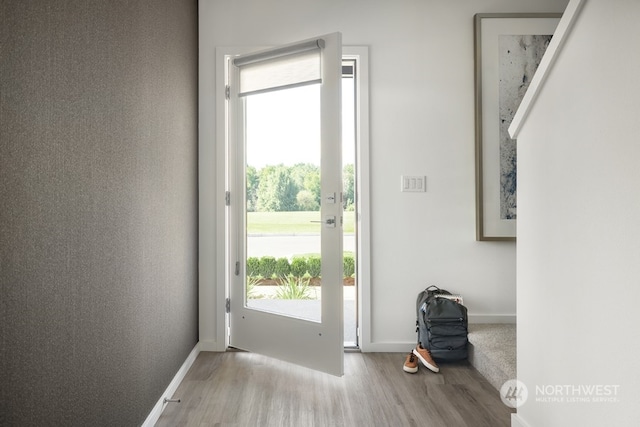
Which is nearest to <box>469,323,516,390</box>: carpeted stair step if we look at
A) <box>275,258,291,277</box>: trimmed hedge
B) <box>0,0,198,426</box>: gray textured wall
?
<box>275,258,291,277</box>: trimmed hedge

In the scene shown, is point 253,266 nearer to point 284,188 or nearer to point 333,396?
point 284,188

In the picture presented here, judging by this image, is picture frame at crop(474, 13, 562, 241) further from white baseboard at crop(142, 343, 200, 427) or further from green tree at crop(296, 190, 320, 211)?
white baseboard at crop(142, 343, 200, 427)

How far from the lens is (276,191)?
3041 mm

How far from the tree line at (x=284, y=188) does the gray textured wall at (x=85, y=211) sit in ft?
2.30

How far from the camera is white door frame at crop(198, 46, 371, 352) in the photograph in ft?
10.5

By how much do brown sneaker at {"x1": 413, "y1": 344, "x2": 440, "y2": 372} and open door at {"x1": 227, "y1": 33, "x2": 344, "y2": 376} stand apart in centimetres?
54

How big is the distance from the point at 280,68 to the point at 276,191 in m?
0.82

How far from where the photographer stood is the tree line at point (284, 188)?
292 cm

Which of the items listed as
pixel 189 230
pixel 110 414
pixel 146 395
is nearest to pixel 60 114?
pixel 110 414

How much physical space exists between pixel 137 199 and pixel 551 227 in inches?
66.8

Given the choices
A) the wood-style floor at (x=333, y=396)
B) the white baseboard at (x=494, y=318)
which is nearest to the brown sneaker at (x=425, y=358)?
the wood-style floor at (x=333, y=396)

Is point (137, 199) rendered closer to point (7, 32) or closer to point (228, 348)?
point (7, 32)

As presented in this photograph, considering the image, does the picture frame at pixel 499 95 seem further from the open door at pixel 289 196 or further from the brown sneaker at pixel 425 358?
the open door at pixel 289 196

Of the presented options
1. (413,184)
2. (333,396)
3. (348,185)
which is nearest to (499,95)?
(413,184)
